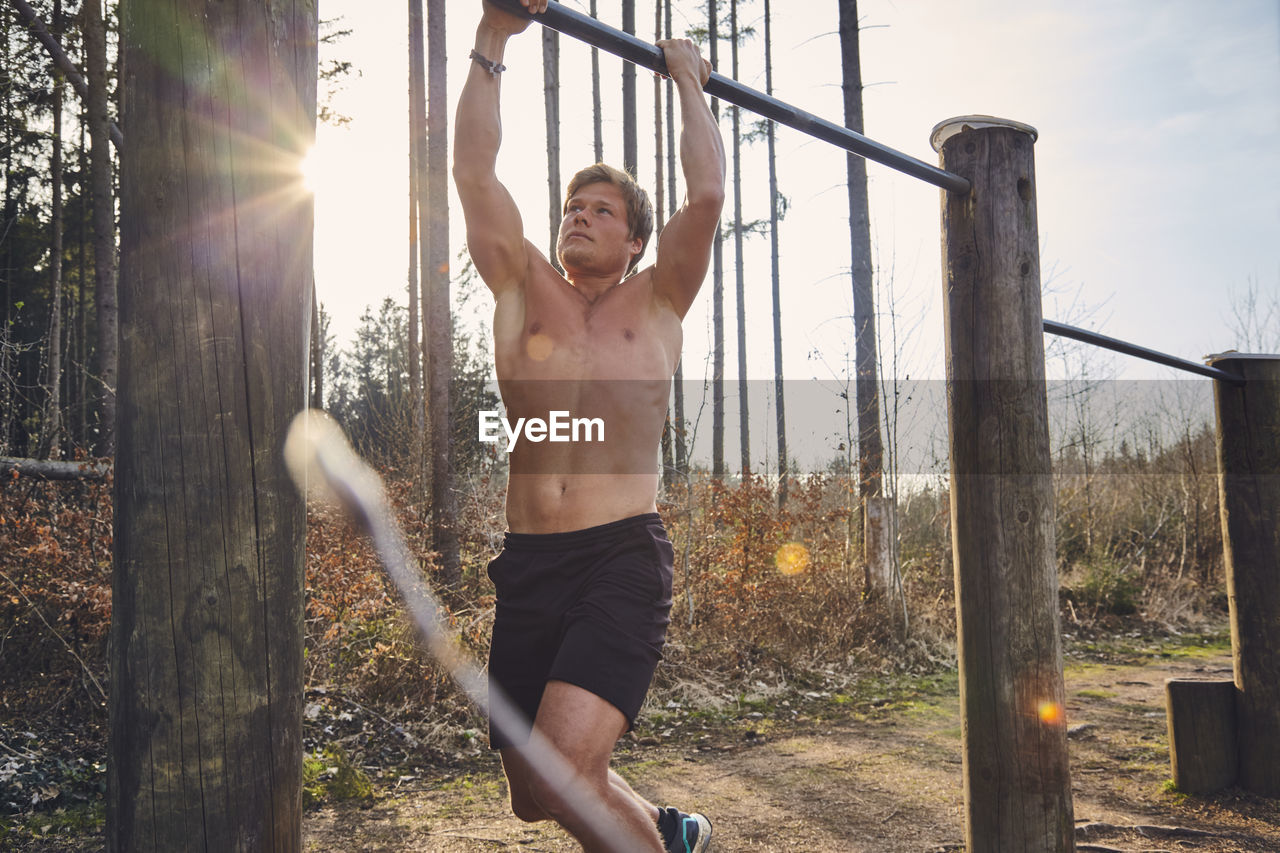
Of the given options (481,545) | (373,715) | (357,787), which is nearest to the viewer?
(357,787)

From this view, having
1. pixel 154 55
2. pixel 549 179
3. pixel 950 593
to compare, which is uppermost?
pixel 549 179

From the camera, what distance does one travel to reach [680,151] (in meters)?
2.46

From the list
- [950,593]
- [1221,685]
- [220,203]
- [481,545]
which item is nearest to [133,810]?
[220,203]

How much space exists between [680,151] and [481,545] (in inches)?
217

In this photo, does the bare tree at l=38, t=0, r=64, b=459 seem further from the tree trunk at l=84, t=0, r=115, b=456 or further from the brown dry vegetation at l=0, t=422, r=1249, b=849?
the brown dry vegetation at l=0, t=422, r=1249, b=849

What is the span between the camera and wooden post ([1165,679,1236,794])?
384 cm

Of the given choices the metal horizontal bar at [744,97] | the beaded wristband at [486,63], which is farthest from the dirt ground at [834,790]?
the beaded wristband at [486,63]

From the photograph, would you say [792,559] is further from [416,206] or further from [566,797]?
[416,206]

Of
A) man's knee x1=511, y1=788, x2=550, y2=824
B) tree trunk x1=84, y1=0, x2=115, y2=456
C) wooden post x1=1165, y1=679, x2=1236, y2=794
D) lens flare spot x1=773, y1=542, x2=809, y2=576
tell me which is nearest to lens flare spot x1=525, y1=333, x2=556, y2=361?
man's knee x1=511, y1=788, x2=550, y2=824

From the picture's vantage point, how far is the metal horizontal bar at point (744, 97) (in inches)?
81.1

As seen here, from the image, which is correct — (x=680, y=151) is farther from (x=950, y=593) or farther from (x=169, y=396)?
(x=950, y=593)

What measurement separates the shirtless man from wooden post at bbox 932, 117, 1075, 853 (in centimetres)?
85

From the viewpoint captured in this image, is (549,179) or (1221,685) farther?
(549,179)

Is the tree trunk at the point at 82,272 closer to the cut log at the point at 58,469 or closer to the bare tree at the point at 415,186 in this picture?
the bare tree at the point at 415,186
